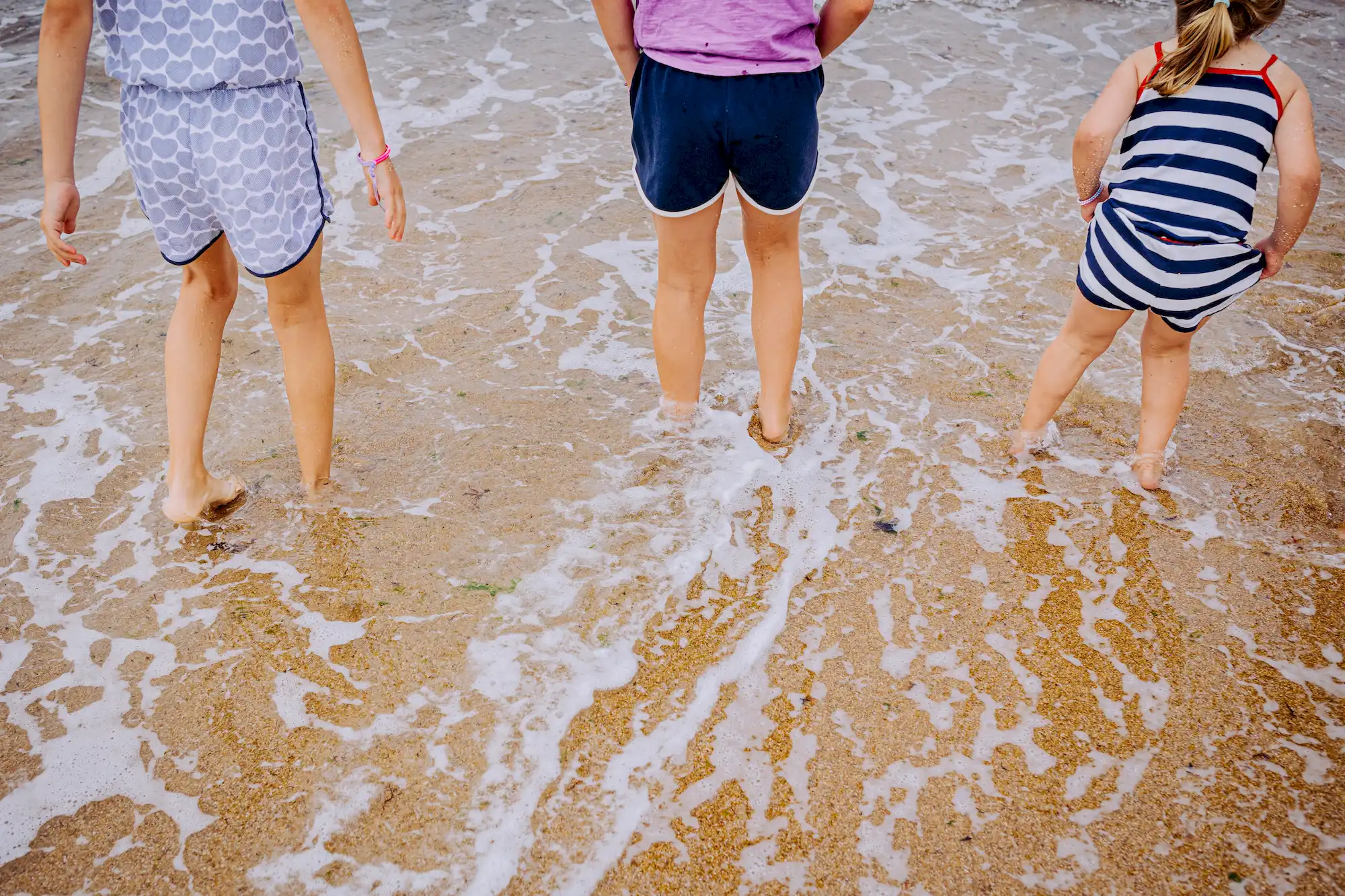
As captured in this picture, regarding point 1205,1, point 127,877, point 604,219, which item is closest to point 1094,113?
point 1205,1

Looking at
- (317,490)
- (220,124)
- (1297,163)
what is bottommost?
(317,490)

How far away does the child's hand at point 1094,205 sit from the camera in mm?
2805

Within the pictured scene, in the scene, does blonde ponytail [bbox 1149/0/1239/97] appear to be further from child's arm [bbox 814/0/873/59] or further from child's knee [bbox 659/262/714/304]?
child's knee [bbox 659/262/714/304]

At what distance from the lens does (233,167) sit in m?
2.24

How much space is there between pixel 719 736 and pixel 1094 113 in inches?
81.7

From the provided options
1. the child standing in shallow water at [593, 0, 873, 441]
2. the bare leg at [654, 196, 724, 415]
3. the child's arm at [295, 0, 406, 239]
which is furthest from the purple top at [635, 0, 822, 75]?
the child's arm at [295, 0, 406, 239]

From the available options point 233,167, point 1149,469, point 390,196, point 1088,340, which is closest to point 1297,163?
point 1088,340

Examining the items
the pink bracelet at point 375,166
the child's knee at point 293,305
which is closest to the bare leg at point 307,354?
the child's knee at point 293,305

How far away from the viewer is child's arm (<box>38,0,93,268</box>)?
85.7 inches

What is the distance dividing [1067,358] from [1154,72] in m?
0.89

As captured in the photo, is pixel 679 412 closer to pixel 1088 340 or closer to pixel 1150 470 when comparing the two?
pixel 1088 340

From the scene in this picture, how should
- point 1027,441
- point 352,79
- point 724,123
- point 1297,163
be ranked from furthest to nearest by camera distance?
point 1027,441 < point 724,123 < point 1297,163 < point 352,79

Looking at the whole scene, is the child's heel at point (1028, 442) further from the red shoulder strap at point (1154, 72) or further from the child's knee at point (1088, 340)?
the red shoulder strap at point (1154, 72)

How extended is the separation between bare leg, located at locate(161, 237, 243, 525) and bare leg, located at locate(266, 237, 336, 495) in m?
0.16
